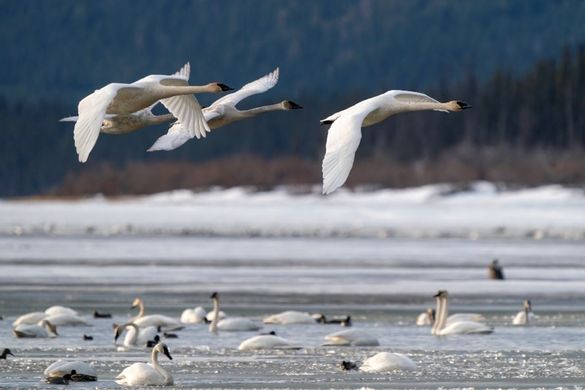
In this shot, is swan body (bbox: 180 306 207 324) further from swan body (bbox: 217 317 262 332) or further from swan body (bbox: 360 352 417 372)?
swan body (bbox: 360 352 417 372)

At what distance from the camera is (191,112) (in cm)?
1226

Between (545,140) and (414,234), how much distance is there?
112 ft

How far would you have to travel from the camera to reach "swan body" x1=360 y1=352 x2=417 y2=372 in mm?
13555

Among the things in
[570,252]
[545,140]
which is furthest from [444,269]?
[545,140]

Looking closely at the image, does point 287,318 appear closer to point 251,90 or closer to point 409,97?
point 251,90

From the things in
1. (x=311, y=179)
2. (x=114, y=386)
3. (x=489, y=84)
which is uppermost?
(x=489, y=84)

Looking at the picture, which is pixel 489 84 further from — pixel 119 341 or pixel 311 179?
pixel 119 341

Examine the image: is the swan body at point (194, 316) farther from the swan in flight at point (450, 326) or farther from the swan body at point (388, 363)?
the swan body at point (388, 363)

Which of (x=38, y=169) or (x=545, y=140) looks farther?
(x=38, y=169)

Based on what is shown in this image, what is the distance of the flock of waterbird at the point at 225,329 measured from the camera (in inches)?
534

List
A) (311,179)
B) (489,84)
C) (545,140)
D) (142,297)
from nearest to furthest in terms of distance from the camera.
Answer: (142,297) < (311,179) < (545,140) < (489,84)

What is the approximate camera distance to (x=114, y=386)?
1282 centimetres

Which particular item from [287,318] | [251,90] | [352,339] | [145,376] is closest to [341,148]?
[251,90]

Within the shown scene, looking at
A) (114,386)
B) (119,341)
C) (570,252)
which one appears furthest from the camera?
(570,252)
